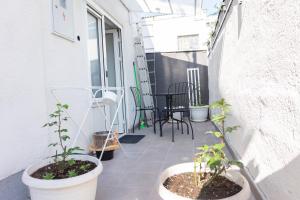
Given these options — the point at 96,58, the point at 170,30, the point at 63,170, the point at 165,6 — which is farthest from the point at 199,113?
the point at 63,170

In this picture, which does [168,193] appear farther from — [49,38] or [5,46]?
[49,38]

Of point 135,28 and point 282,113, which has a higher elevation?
point 135,28

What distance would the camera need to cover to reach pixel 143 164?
9.22 feet

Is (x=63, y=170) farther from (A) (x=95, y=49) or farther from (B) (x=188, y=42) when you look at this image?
(B) (x=188, y=42)

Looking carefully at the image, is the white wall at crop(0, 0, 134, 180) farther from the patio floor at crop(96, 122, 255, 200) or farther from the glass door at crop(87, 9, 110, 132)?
the glass door at crop(87, 9, 110, 132)

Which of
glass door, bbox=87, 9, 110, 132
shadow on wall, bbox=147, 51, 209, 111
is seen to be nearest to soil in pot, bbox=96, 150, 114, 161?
glass door, bbox=87, 9, 110, 132

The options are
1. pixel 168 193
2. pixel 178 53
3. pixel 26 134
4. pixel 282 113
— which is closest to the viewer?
pixel 168 193

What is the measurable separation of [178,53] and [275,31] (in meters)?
5.59

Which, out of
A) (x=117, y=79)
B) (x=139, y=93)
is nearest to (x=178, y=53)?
(x=139, y=93)

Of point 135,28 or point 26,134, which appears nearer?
point 26,134

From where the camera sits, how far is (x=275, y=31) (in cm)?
139

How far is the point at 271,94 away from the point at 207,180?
68 centimetres

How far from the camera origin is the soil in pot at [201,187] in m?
1.24

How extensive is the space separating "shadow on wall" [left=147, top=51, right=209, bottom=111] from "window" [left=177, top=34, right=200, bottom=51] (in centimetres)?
196
